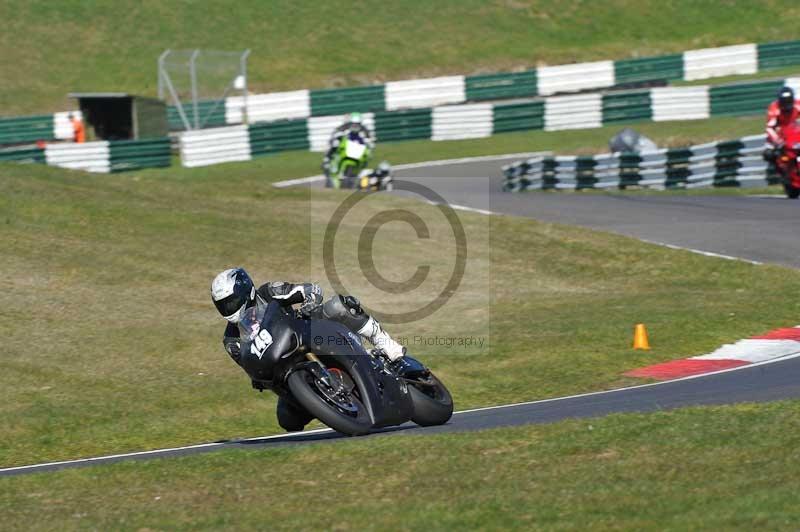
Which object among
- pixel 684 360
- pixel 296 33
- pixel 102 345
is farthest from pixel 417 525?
pixel 296 33

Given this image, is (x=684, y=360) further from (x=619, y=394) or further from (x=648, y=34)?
(x=648, y=34)

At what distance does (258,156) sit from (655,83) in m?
13.5

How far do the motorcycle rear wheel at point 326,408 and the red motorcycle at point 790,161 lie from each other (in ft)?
48.0

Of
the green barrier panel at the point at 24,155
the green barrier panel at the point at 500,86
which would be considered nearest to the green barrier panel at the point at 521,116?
the green barrier panel at the point at 500,86

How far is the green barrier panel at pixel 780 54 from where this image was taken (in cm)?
4088

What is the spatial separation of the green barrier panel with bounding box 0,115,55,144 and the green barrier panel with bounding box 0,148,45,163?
15.2 ft

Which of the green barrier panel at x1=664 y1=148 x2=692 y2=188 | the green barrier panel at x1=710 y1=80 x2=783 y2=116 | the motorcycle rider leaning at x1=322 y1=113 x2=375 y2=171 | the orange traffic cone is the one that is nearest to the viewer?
the orange traffic cone

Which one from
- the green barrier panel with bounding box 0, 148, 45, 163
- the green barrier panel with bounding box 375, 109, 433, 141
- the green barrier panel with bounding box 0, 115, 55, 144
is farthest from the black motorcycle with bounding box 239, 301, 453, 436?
the green barrier panel with bounding box 0, 115, 55, 144

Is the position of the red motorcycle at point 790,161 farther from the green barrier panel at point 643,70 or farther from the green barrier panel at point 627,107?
the green barrier panel at point 643,70

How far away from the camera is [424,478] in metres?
7.71

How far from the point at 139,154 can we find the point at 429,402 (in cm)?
2509

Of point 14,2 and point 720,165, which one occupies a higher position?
point 14,2

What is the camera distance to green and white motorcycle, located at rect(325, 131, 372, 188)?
26203mm

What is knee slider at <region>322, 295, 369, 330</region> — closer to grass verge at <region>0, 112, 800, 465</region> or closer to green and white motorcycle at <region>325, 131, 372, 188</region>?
grass verge at <region>0, 112, 800, 465</region>
